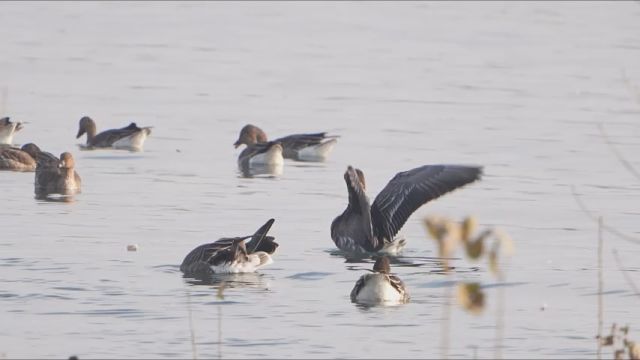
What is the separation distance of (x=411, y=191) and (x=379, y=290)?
3664 millimetres

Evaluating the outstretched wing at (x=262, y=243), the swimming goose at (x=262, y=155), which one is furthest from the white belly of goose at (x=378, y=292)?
the swimming goose at (x=262, y=155)

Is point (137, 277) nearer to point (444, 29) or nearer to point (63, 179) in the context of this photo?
point (63, 179)

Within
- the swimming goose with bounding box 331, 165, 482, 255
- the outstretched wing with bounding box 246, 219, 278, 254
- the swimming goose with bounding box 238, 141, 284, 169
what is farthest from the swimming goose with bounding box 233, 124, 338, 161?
the outstretched wing with bounding box 246, 219, 278, 254

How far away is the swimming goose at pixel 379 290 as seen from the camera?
41.9 ft

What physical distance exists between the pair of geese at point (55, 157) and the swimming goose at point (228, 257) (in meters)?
4.85

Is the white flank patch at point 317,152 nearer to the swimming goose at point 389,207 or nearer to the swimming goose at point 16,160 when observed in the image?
the swimming goose at point 16,160

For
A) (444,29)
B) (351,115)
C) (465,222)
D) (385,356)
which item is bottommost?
(385,356)

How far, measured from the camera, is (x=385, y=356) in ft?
36.3

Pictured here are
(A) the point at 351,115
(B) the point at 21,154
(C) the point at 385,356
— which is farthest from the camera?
(A) the point at 351,115

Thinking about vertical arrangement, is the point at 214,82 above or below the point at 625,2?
below

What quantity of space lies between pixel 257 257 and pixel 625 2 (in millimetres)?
33572

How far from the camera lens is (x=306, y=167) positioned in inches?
→ 906

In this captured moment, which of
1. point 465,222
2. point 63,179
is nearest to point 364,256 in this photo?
point 63,179

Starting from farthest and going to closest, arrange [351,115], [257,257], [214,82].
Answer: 1. [214,82]
2. [351,115]
3. [257,257]
